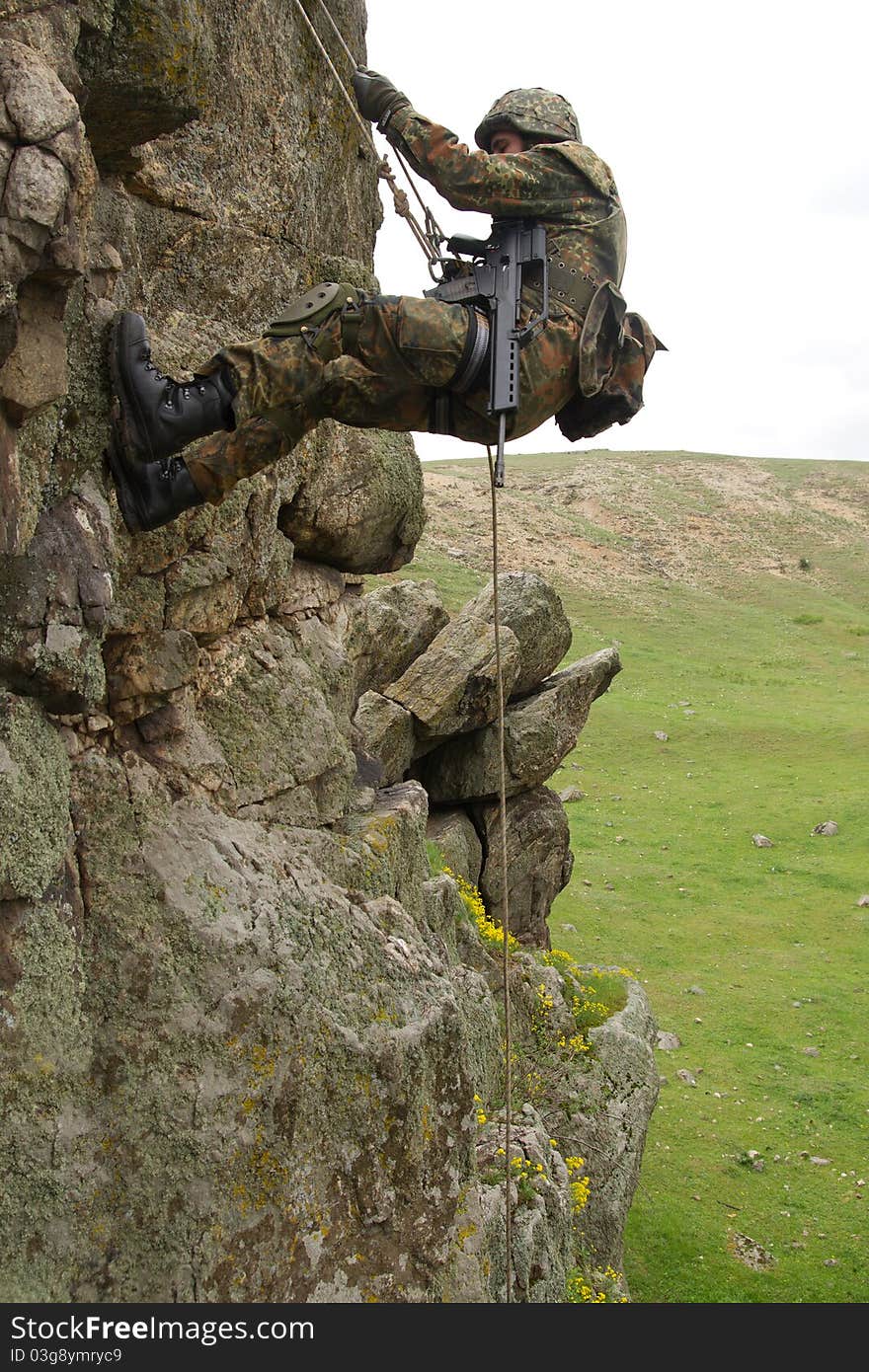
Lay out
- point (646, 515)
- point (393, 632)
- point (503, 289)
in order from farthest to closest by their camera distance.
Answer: point (646, 515) < point (393, 632) < point (503, 289)

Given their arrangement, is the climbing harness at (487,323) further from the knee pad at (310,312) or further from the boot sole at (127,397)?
the boot sole at (127,397)

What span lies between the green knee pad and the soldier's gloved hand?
5.49ft

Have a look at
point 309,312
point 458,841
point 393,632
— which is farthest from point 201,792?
point 393,632

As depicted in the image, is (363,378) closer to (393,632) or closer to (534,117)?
(534,117)

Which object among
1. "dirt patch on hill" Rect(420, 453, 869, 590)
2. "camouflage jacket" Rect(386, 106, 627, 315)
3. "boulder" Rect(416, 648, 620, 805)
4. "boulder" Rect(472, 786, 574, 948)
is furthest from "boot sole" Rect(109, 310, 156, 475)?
"dirt patch on hill" Rect(420, 453, 869, 590)

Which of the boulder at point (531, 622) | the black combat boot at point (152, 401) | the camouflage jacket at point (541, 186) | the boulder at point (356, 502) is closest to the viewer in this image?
the black combat boot at point (152, 401)

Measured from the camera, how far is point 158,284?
825 centimetres

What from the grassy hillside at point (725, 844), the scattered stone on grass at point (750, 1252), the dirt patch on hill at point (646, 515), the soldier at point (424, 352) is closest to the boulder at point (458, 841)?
the grassy hillside at point (725, 844)

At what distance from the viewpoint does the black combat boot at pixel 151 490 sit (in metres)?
6.98

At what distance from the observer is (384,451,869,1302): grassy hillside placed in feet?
59.0

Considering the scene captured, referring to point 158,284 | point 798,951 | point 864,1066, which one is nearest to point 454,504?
point 798,951

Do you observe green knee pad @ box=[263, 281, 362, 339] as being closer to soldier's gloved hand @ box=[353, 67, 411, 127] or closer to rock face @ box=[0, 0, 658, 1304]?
rock face @ box=[0, 0, 658, 1304]

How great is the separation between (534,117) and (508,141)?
24 cm

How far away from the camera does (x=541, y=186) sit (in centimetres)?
786
